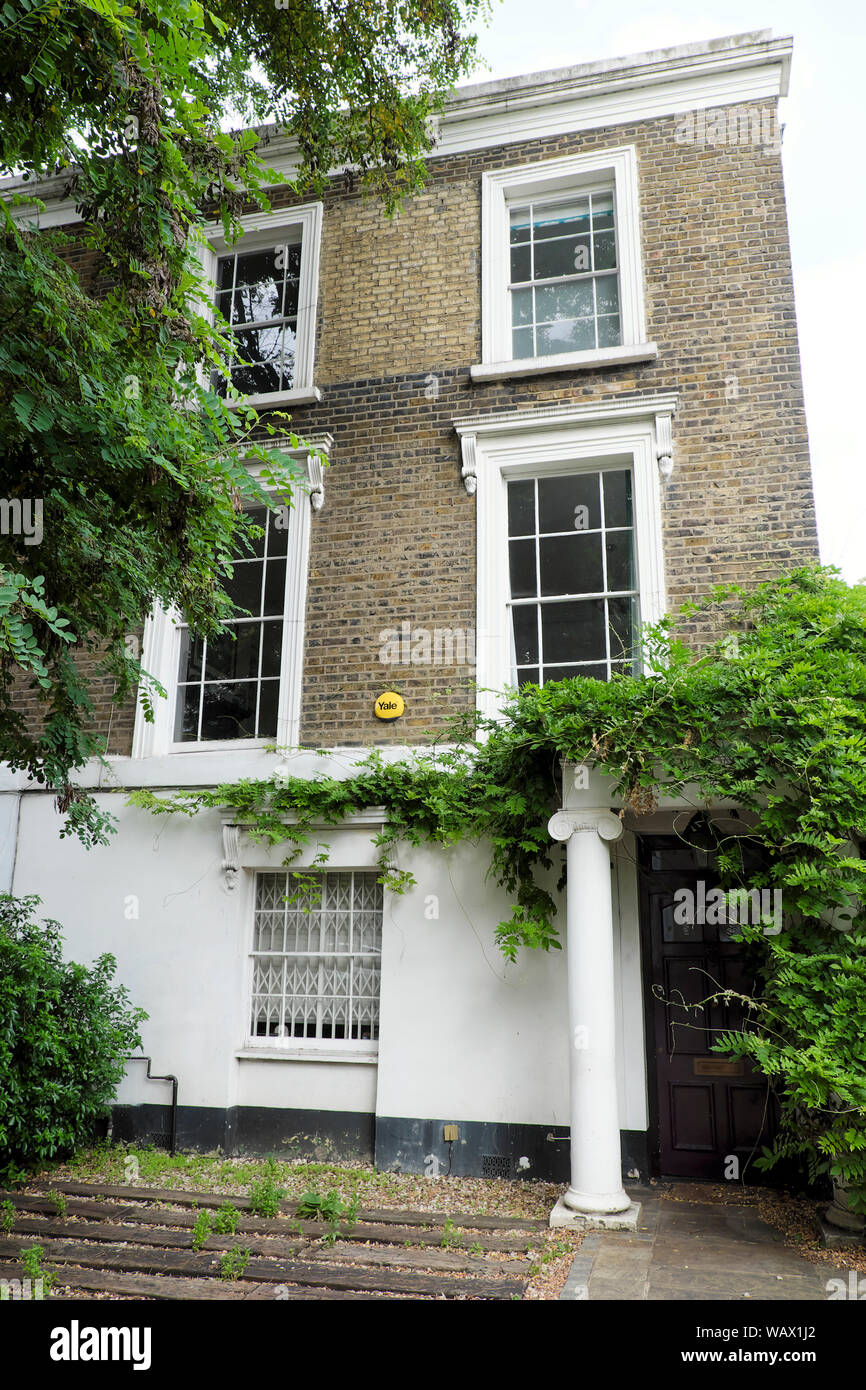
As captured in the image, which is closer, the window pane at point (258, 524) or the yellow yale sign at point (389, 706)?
the yellow yale sign at point (389, 706)

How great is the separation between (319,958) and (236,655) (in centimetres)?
291

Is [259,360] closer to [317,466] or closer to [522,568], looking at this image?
[317,466]

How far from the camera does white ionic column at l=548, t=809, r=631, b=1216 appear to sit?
19.6 ft

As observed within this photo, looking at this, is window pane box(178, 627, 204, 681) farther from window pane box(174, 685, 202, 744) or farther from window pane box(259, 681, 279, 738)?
window pane box(259, 681, 279, 738)

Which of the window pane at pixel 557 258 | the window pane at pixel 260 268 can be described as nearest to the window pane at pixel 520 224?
the window pane at pixel 557 258

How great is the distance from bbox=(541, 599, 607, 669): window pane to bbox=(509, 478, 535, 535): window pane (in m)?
0.78

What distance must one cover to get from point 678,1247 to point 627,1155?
1.49 metres

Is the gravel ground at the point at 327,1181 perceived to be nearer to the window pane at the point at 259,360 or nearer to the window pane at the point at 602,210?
the window pane at the point at 259,360

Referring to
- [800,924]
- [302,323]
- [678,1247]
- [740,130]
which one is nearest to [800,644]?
[800,924]

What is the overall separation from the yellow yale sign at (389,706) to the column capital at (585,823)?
6.47 ft

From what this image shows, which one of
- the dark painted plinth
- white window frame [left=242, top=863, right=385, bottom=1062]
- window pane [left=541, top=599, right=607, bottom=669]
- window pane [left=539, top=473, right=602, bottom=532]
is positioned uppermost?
window pane [left=539, top=473, right=602, bottom=532]

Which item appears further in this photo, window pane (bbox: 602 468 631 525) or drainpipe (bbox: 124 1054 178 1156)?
window pane (bbox: 602 468 631 525)

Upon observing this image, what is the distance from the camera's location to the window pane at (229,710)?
341 inches

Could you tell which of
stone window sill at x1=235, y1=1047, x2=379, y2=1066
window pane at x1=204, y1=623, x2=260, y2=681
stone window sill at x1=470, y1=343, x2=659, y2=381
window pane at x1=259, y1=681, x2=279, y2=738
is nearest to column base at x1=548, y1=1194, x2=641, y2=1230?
stone window sill at x1=235, y1=1047, x2=379, y2=1066
